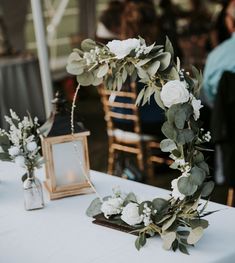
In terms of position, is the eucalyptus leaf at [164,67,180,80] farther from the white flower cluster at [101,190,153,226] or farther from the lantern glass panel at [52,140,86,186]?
the lantern glass panel at [52,140,86,186]

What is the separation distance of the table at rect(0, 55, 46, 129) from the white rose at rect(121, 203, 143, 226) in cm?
389

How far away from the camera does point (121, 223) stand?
1871 mm

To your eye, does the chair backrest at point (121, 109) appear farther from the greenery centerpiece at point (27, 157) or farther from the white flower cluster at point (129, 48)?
the white flower cluster at point (129, 48)

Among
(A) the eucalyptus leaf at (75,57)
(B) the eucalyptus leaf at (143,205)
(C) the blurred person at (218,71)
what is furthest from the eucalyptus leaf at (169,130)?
(C) the blurred person at (218,71)

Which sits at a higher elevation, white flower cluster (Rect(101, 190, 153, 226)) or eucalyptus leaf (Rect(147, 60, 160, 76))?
eucalyptus leaf (Rect(147, 60, 160, 76))

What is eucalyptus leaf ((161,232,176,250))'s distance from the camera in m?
1.70

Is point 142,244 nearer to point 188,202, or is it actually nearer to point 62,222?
point 188,202

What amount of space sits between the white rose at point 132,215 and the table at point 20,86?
389 cm

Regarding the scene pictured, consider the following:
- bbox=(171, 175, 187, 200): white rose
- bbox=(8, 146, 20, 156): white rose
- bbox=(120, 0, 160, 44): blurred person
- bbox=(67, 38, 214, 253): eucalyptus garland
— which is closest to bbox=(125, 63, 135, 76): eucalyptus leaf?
bbox=(67, 38, 214, 253): eucalyptus garland

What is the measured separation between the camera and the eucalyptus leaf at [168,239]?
1.70 meters

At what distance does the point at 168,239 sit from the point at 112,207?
262 millimetres

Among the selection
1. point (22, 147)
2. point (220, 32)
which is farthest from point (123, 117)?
point (220, 32)

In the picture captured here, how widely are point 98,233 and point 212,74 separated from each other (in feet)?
8.00

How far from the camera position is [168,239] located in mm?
1709
